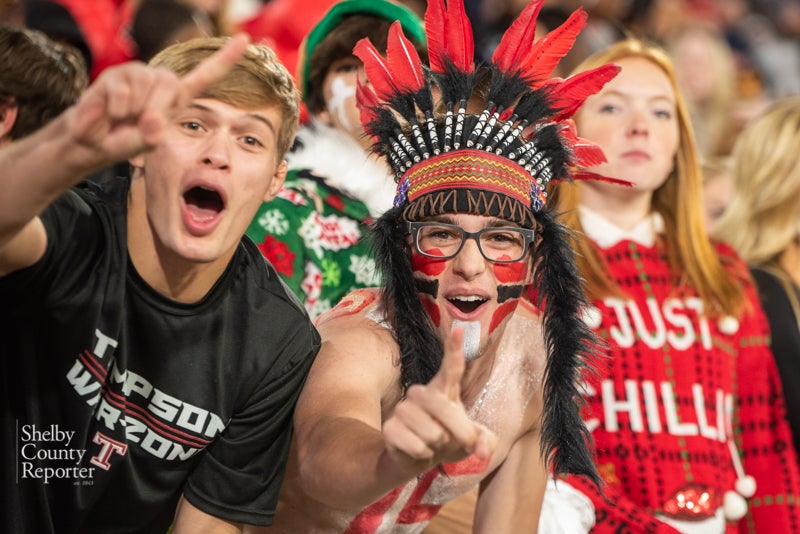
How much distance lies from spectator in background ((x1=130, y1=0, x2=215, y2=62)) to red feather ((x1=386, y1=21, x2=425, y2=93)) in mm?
1618

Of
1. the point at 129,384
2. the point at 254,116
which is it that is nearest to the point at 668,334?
the point at 254,116

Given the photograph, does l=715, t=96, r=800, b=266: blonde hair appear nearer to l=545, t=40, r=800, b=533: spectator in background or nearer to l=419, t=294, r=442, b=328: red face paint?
l=545, t=40, r=800, b=533: spectator in background

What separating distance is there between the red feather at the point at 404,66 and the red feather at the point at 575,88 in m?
0.31

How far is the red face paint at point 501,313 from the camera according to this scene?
8.94ft

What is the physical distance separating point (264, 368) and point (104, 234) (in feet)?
1.51

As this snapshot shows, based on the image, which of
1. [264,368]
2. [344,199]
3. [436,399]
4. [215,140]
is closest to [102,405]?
[264,368]

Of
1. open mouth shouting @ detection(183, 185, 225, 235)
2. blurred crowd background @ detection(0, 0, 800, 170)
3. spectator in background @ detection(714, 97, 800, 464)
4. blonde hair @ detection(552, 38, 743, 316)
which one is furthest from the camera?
blurred crowd background @ detection(0, 0, 800, 170)

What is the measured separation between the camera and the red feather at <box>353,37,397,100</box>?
2.83 metres

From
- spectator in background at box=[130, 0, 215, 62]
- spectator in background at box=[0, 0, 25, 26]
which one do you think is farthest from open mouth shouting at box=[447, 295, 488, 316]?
spectator in background at box=[130, 0, 215, 62]

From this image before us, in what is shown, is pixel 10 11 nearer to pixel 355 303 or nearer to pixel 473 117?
pixel 355 303

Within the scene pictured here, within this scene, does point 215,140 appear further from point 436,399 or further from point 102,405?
point 436,399

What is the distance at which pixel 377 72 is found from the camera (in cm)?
285

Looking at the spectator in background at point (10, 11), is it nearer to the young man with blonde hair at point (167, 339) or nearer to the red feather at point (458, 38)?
the young man with blonde hair at point (167, 339)

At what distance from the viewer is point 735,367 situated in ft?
12.4
